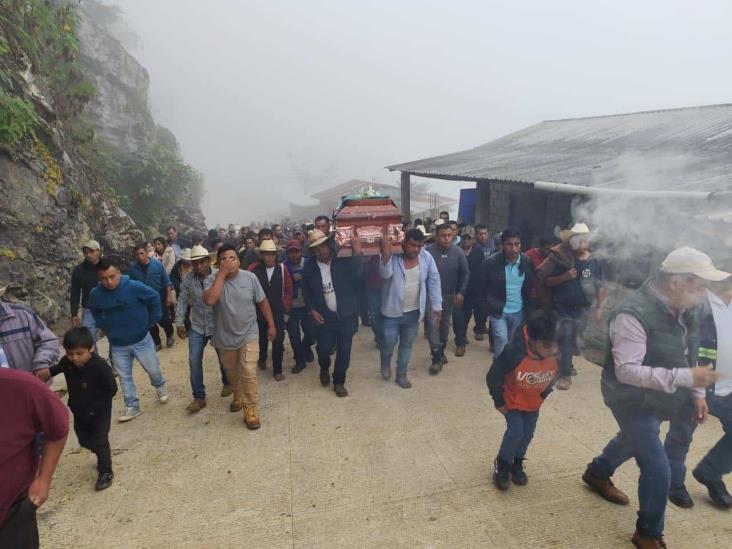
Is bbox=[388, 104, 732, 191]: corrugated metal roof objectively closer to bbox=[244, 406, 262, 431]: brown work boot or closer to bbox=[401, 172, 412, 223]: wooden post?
bbox=[401, 172, 412, 223]: wooden post

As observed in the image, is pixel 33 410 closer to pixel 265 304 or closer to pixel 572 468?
pixel 265 304

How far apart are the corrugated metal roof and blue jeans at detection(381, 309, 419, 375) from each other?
10.5 ft

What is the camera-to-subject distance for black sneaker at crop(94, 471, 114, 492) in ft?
11.3

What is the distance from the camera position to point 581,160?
8086 mm

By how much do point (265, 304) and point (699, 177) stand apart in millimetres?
5285

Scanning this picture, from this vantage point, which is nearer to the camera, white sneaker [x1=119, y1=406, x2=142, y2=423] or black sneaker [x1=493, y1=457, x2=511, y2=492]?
black sneaker [x1=493, y1=457, x2=511, y2=492]

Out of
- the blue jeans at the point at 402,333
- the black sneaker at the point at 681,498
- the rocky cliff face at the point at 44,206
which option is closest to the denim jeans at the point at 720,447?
the black sneaker at the point at 681,498

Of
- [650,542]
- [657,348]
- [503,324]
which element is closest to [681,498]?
[650,542]

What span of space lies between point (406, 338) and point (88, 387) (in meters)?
3.26

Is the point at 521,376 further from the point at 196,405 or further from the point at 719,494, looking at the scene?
the point at 196,405

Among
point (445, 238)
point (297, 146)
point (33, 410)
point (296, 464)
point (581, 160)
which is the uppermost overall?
point (297, 146)

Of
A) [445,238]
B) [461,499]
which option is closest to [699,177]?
[445,238]

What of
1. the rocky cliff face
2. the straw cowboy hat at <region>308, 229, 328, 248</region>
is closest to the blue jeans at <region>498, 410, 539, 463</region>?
the straw cowboy hat at <region>308, 229, 328, 248</region>

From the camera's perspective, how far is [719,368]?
9.23 feet
